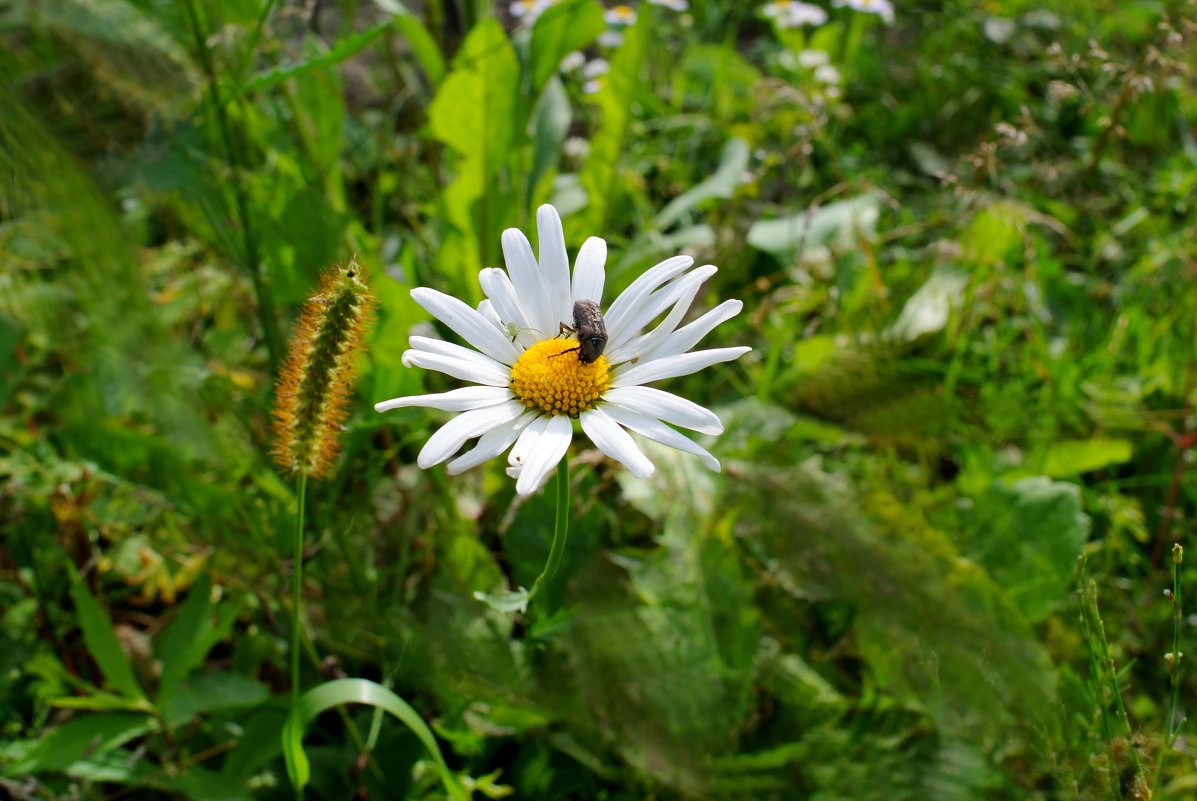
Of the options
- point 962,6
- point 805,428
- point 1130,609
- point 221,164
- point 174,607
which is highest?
point 221,164

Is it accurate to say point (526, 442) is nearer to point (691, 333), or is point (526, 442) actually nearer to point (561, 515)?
point (561, 515)

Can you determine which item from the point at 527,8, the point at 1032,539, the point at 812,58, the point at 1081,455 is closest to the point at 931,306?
the point at 1081,455

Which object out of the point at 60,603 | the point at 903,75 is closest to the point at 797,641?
the point at 60,603

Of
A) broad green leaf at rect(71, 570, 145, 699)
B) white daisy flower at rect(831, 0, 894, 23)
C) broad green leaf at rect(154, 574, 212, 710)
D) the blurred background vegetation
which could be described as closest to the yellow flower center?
the blurred background vegetation

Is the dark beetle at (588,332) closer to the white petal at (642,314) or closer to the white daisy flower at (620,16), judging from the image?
the white petal at (642,314)

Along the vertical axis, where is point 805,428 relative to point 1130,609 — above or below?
above

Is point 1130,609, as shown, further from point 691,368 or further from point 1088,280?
point 691,368
